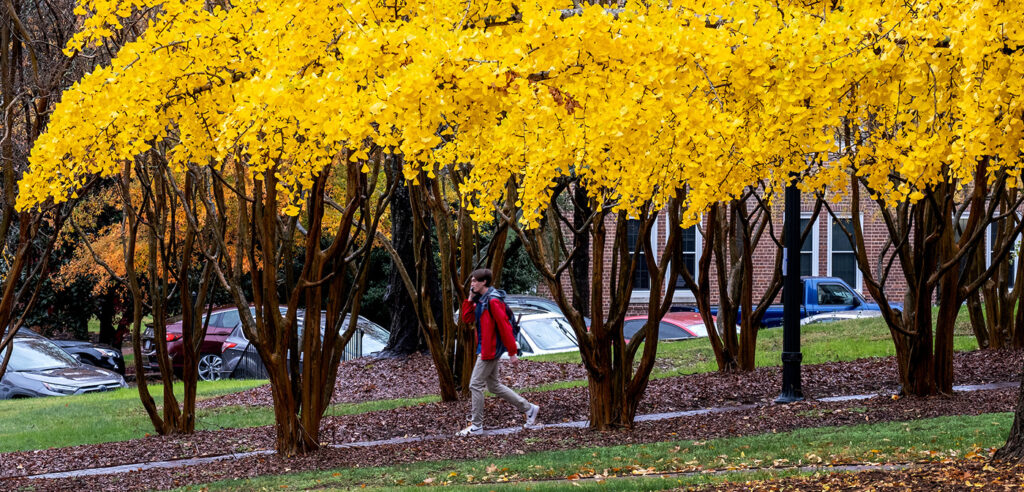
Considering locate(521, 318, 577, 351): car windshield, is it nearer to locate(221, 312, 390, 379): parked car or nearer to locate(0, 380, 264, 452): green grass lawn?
locate(221, 312, 390, 379): parked car

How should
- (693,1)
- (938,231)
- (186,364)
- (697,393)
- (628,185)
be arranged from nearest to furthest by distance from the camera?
1. (693,1)
2. (628,185)
3. (938,231)
4. (186,364)
5. (697,393)

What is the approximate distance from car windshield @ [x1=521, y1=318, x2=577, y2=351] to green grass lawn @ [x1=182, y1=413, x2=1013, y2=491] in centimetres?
981

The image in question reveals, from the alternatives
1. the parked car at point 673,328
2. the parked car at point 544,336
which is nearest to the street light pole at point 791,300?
the parked car at point 544,336

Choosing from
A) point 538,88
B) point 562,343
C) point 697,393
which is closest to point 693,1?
point 538,88

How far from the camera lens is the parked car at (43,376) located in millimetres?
17734

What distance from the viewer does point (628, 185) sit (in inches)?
284

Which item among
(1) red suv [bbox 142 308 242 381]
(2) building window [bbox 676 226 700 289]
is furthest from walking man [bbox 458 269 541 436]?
(2) building window [bbox 676 226 700 289]

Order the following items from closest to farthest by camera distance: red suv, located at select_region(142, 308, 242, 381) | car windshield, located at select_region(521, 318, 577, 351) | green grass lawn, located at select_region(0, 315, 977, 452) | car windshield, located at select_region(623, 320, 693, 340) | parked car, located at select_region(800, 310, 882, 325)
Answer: green grass lawn, located at select_region(0, 315, 977, 452) < car windshield, located at select_region(521, 318, 577, 351) < red suv, located at select_region(142, 308, 242, 381) < car windshield, located at select_region(623, 320, 693, 340) < parked car, located at select_region(800, 310, 882, 325)

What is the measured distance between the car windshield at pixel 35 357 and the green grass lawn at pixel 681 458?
1177cm

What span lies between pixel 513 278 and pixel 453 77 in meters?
24.2

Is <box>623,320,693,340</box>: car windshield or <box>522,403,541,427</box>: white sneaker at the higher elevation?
<box>623,320,693,340</box>: car windshield

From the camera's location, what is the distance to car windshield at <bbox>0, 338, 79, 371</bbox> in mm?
17969

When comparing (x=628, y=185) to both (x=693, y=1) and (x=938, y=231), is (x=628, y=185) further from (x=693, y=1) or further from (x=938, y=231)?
(x=938, y=231)

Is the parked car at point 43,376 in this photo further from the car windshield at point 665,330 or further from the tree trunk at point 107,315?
the car windshield at point 665,330
